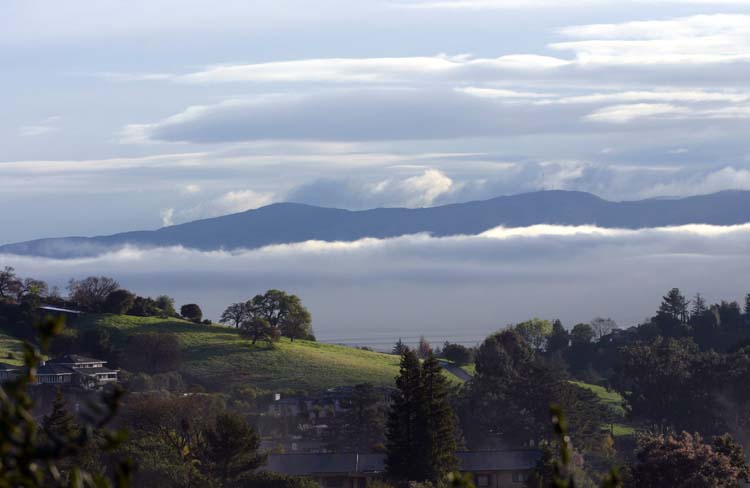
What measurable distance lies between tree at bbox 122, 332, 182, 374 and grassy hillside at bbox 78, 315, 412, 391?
3.71ft

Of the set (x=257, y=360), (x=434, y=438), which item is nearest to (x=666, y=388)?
(x=434, y=438)

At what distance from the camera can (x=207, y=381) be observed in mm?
92375

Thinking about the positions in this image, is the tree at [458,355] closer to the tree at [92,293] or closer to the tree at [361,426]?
the tree at [92,293]

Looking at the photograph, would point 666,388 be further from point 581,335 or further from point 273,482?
point 581,335

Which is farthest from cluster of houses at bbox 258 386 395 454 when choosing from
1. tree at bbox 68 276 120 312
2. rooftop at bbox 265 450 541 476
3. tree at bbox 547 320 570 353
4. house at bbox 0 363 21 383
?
tree at bbox 547 320 570 353

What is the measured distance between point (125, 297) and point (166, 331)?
929 centimetres

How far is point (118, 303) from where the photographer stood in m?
114

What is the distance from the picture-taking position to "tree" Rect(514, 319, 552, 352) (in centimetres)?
13038

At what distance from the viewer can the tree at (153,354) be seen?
312 ft

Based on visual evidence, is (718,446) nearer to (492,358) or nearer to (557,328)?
(492,358)

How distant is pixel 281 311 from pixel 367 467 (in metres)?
54.7

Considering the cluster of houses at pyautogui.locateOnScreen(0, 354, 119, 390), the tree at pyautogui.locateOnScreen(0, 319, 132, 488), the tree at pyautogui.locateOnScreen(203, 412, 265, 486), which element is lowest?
the tree at pyautogui.locateOnScreen(203, 412, 265, 486)

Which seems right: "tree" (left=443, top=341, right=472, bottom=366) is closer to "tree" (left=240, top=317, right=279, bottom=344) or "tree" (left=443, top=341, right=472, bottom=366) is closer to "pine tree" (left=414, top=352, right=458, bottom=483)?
"tree" (left=240, top=317, right=279, bottom=344)

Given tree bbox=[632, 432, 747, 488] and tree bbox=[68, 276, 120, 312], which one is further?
tree bbox=[68, 276, 120, 312]
